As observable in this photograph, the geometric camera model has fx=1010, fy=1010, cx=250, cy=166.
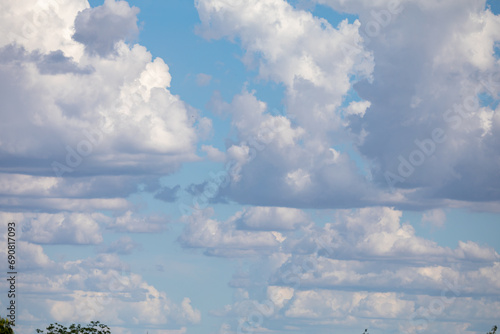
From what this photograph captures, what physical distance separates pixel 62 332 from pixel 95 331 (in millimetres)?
5634

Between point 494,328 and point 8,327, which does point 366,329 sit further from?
point 8,327

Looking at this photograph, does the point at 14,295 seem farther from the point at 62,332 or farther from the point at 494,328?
the point at 494,328

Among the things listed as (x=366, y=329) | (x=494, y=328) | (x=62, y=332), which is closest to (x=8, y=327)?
(x=62, y=332)

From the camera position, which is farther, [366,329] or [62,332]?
[366,329]

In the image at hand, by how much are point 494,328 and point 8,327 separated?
82.2 metres

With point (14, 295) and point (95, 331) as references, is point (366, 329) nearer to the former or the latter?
point (95, 331)

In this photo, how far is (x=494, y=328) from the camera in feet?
575

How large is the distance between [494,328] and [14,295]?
82.6 meters

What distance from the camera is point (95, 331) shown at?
6683 inches

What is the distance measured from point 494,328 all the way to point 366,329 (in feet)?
72.6

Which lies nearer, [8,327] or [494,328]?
[8,327]

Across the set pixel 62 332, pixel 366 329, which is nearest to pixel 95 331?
pixel 62 332

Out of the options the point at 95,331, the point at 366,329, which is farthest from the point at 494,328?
the point at 95,331

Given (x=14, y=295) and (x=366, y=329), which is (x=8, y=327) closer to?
(x=14, y=295)
